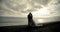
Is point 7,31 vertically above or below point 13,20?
below

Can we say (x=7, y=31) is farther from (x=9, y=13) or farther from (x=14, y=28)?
(x=9, y=13)

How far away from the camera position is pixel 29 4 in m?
2.77

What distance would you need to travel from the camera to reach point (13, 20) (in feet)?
8.65

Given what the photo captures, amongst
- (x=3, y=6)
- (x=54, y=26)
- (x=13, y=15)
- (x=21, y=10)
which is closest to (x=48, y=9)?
(x=54, y=26)

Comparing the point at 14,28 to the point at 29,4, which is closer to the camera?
the point at 14,28

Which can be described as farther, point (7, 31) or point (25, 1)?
point (25, 1)

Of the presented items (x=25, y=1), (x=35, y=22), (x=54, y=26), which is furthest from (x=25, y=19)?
(x=54, y=26)

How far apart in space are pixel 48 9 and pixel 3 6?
0.92 metres

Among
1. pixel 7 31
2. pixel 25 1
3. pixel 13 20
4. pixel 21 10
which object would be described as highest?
pixel 25 1

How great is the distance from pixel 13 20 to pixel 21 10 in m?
0.27

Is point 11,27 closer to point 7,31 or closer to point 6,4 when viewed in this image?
point 7,31

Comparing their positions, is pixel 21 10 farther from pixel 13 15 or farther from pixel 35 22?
pixel 35 22

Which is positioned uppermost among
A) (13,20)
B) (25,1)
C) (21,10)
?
(25,1)

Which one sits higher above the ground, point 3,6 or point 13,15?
point 3,6
